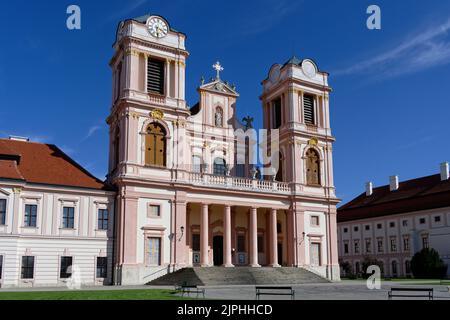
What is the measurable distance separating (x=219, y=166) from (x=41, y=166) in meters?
15.8

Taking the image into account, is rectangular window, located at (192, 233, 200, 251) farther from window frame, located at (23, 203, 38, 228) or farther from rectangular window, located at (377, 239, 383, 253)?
rectangular window, located at (377, 239, 383, 253)

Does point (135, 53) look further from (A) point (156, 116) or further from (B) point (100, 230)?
(B) point (100, 230)

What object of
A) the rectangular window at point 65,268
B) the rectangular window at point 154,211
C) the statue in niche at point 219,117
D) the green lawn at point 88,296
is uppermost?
the statue in niche at point 219,117

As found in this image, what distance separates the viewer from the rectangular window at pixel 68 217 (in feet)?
121

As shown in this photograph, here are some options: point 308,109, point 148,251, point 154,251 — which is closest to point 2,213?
point 148,251

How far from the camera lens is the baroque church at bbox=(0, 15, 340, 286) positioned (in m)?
36.3

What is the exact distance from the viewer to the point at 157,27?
42.8 metres

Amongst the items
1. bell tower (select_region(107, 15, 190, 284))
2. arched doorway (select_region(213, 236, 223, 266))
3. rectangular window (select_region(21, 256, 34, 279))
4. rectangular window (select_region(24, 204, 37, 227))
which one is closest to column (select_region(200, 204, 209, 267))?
bell tower (select_region(107, 15, 190, 284))

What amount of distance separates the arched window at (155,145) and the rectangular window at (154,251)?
596 cm

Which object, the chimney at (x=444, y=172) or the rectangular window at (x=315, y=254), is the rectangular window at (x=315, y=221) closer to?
the rectangular window at (x=315, y=254)

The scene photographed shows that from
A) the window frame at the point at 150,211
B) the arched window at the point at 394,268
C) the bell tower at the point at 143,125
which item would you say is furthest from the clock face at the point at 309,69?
the arched window at the point at 394,268

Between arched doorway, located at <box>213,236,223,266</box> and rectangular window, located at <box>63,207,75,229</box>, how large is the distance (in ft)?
42.0

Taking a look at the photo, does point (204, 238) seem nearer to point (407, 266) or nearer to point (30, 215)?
point (30, 215)

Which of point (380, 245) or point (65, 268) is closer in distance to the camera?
point (65, 268)
